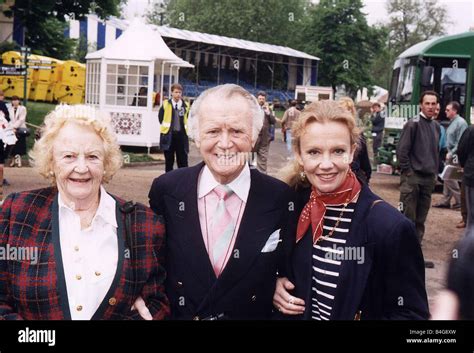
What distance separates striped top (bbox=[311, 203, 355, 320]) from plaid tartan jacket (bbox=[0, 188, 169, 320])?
406 millimetres

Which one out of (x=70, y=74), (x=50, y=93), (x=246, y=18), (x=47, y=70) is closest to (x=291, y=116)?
(x=246, y=18)

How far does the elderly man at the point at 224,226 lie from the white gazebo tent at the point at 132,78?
9005 millimetres

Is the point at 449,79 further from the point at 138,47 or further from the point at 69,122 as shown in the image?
the point at 69,122

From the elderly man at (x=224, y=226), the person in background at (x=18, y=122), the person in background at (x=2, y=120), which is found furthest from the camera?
the person in background at (x=18, y=122)

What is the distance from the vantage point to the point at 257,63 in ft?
18.0

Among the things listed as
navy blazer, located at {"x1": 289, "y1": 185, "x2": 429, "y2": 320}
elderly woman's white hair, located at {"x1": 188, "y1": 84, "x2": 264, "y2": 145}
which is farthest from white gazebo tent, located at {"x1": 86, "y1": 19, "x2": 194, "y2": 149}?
navy blazer, located at {"x1": 289, "y1": 185, "x2": 429, "y2": 320}

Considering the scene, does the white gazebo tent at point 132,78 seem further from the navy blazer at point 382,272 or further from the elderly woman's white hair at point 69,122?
the navy blazer at point 382,272

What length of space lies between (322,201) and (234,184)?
0.25 meters

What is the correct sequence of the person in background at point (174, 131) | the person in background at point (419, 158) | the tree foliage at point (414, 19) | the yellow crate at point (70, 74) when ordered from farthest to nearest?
the person in background at point (174, 131), the yellow crate at point (70, 74), the person in background at point (419, 158), the tree foliage at point (414, 19)

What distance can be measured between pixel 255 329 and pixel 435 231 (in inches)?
253

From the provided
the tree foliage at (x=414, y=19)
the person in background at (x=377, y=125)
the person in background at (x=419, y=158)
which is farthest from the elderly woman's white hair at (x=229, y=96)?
the person in background at (x=377, y=125)

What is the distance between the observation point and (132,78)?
519 inches

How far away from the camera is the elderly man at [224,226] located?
1951 mm

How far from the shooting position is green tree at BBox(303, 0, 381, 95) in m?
5.64
